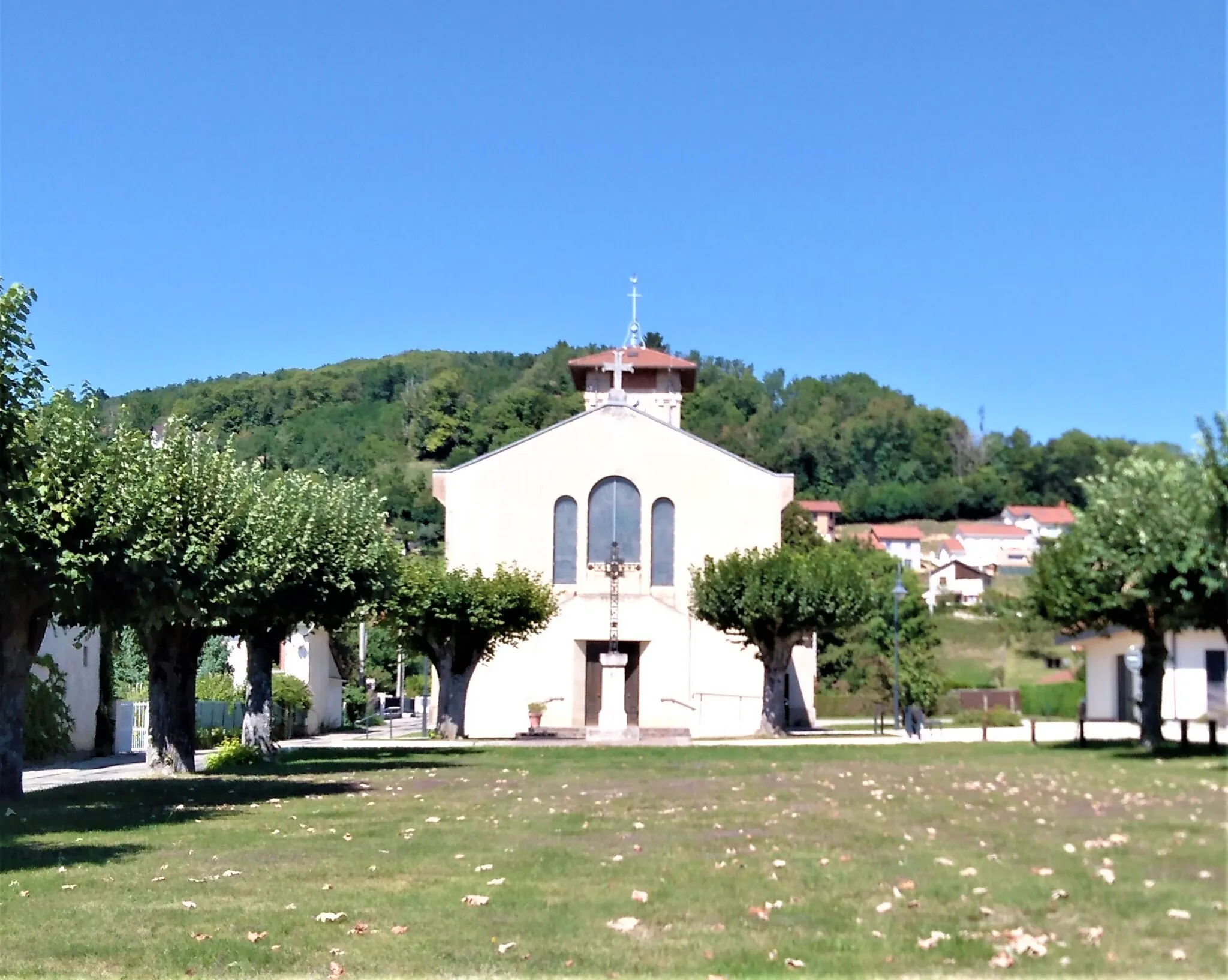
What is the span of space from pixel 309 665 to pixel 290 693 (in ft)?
20.0

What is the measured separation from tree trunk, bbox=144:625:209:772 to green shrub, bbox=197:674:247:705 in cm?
1965

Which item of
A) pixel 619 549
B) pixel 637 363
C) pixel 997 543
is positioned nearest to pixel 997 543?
pixel 997 543

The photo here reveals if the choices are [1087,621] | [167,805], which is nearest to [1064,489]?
[1087,621]

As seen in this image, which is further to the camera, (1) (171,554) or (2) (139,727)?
(2) (139,727)

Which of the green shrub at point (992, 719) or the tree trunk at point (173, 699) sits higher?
the tree trunk at point (173, 699)

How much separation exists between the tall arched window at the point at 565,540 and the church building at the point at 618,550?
0.16ft

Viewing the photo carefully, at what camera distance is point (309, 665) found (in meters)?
55.1

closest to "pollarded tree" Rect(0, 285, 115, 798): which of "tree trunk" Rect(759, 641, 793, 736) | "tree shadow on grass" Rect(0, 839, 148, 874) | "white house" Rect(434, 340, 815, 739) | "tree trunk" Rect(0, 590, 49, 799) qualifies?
"tree trunk" Rect(0, 590, 49, 799)

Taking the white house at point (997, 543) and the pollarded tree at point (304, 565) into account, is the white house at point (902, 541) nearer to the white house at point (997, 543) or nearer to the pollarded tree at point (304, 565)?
the white house at point (997, 543)

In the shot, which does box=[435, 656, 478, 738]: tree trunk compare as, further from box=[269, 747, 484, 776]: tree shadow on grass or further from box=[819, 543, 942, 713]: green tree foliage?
box=[819, 543, 942, 713]: green tree foliage

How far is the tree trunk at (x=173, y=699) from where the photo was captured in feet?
84.6

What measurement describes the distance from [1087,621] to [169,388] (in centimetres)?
10838

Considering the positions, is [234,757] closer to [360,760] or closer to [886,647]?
[360,760]

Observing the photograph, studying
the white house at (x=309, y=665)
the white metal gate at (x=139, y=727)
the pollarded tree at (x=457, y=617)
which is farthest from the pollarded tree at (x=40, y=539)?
the white house at (x=309, y=665)
